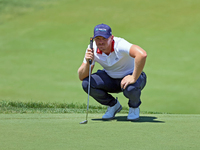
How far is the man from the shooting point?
3.04 meters

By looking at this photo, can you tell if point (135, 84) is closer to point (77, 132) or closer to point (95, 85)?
point (95, 85)

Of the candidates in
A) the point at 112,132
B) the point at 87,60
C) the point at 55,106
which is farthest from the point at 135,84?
the point at 55,106

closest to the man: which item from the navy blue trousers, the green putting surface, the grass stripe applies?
the navy blue trousers

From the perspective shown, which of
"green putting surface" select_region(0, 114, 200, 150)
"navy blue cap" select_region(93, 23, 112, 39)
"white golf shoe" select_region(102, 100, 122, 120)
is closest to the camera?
"green putting surface" select_region(0, 114, 200, 150)

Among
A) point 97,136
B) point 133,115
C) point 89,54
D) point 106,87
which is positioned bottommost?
point 97,136

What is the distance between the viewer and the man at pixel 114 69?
3.04 meters

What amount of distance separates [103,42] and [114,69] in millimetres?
391

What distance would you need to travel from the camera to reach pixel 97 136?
→ 7.66 ft

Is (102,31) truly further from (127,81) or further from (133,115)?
(133,115)

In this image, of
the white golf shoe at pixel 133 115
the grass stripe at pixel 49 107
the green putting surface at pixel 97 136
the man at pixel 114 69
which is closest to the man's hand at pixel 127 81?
the man at pixel 114 69

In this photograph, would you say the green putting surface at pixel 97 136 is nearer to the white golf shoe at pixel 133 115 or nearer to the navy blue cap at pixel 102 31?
the white golf shoe at pixel 133 115

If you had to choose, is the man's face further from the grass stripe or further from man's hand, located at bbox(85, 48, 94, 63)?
the grass stripe

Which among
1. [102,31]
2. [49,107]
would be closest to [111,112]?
[102,31]

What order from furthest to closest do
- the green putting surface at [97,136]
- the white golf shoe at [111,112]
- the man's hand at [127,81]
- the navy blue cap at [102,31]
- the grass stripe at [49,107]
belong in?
the grass stripe at [49,107]
the white golf shoe at [111,112]
the man's hand at [127,81]
the navy blue cap at [102,31]
the green putting surface at [97,136]
